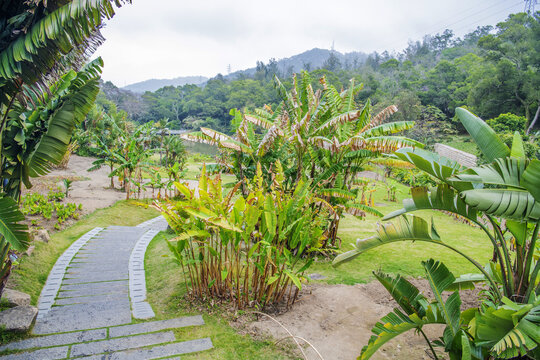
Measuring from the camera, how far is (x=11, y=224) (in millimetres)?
3166

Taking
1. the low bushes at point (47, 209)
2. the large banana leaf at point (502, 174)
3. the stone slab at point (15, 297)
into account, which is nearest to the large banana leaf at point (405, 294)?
the large banana leaf at point (502, 174)

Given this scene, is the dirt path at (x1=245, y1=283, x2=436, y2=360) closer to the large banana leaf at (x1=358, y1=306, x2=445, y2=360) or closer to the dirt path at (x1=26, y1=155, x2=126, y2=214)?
the large banana leaf at (x1=358, y1=306, x2=445, y2=360)

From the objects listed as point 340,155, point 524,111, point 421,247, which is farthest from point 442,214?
point 524,111

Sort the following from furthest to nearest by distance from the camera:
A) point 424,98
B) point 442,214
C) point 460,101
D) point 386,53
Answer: point 386,53, point 424,98, point 460,101, point 442,214

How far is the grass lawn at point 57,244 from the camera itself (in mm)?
4676

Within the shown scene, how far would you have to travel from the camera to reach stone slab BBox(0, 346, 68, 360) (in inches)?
122

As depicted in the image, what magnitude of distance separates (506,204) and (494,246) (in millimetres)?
832

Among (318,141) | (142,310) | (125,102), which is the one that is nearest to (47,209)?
(142,310)

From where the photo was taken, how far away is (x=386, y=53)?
3836 inches

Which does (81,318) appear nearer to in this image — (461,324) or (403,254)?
(461,324)

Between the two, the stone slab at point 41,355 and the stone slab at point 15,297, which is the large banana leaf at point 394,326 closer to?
the stone slab at point 41,355

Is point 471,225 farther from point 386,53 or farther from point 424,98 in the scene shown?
point 386,53

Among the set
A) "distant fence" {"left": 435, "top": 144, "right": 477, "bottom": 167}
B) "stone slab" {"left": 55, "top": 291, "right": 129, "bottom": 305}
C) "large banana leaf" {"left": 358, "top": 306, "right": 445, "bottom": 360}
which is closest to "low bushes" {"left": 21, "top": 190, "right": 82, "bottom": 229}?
"stone slab" {"left": 55, "top": 291, "right": 129, "bottom": 305}

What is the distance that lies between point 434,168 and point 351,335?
7.35 ft
